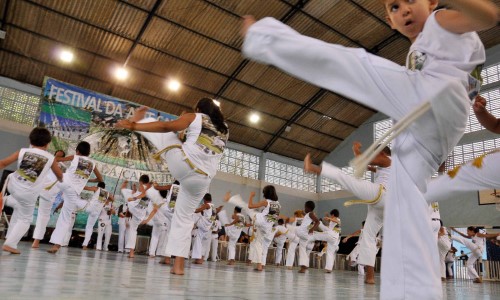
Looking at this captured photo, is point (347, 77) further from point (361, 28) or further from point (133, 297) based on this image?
point (361, 28)

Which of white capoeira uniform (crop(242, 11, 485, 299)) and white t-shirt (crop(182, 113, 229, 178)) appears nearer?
white capoeira uniform (crop(242, 11, 485, 299))

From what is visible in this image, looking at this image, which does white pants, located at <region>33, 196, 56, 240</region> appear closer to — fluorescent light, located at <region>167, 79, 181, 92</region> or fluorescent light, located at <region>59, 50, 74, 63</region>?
fluorescent light, located at <region>59, 50, 74, 63</region>

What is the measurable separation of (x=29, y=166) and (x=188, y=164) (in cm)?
205

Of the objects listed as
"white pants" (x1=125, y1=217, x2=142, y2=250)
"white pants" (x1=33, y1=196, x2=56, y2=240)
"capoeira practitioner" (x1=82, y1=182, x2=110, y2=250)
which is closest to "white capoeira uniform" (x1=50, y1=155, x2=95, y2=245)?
"white pants" (x1=33, y1=196, x2=56, y2=240)

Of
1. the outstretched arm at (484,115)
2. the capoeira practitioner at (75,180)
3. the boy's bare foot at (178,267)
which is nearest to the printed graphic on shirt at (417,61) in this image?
the outstretched arm at (484,115)

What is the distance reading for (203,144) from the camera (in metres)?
3.62

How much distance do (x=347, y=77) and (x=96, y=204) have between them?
8.46m

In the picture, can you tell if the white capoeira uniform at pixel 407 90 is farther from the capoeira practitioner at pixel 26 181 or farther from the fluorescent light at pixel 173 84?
the fluorescent light at pixel 173 84

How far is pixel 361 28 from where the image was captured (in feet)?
44.1

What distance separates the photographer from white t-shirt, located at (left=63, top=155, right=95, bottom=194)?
570cm

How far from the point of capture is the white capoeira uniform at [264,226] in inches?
292

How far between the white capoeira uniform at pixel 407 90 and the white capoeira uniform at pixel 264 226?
6.00 meters

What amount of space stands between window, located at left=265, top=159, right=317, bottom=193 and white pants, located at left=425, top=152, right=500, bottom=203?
17.0 metres

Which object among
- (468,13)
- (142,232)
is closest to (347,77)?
(468,13)
